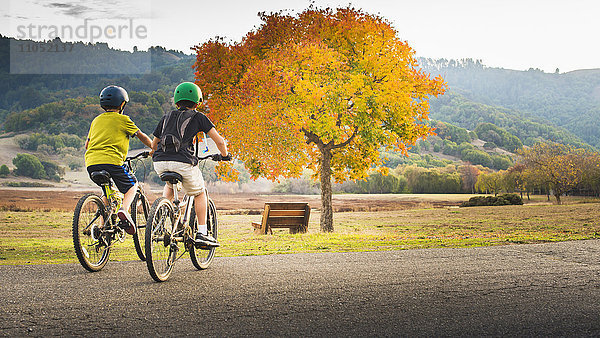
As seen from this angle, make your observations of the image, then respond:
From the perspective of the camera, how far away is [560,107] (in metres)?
110

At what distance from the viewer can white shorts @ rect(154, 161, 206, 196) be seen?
5.53 m

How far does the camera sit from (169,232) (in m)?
5.52

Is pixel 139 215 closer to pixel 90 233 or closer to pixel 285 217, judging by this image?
pixel 90 233

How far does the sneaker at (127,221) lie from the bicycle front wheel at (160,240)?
0.82 m

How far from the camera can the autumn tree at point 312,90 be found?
1606 cm

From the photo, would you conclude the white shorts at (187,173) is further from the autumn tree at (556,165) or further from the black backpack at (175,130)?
the autumn tree at (556,165)

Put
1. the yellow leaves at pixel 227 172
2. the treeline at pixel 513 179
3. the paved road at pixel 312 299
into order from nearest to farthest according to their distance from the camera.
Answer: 1. the paved road at pixel 312 299
2. the yellow leaves at pixel 227 172
3. the treeline at pixel 513 179

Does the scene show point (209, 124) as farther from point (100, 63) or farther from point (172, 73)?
point (100, 63)

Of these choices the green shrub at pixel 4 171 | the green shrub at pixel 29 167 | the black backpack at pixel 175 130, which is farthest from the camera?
the green shrub at pixel 29 167

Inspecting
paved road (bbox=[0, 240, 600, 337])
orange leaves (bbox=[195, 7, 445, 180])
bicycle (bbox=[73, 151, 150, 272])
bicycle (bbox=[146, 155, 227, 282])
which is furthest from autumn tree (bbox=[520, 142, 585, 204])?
bicycle (bbox=[73, 151, 150, 272])

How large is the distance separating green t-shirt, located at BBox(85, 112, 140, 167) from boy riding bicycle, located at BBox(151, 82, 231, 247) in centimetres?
53

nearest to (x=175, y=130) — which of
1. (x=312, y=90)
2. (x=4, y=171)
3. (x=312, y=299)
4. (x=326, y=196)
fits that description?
(x=312, y=299)

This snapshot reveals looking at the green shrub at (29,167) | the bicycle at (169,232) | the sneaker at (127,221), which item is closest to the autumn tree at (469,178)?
the bicycle at (169,232)

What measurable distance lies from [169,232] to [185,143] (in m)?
1.13
